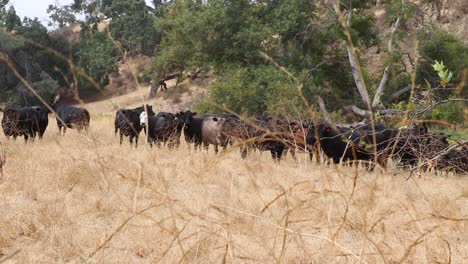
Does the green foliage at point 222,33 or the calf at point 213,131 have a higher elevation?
the green foliage at point 222,33

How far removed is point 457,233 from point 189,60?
25.3 metres

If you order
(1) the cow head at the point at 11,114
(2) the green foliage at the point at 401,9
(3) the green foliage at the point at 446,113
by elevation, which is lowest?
(1) the cow head at the point at 11,114

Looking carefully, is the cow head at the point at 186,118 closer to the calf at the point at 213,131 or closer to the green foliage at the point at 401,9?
the calf at the point at 213,131

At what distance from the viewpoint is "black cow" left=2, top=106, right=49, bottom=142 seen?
14445 mm

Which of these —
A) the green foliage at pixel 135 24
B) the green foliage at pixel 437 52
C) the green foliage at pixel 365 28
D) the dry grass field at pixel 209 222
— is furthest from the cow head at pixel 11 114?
the green foliage at pixel 135 24

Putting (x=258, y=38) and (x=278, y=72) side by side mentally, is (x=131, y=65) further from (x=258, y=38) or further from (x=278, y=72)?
(x=258, y=38)

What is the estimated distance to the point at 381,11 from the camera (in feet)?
146

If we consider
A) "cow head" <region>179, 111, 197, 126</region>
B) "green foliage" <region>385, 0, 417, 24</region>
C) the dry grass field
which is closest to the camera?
the dry grass field

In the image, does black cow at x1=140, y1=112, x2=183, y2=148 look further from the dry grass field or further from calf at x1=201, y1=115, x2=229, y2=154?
the dry grass field

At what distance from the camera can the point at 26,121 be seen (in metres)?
14.9

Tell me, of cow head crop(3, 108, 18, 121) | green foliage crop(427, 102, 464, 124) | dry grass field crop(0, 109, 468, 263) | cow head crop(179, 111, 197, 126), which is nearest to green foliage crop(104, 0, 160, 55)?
cow head crop(3, 108, 18, 121)

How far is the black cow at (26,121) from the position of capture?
14.4m

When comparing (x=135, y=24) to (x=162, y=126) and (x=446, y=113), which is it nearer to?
(x=162, y=126)

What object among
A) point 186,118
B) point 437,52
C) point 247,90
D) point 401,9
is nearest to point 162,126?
point 186,118
